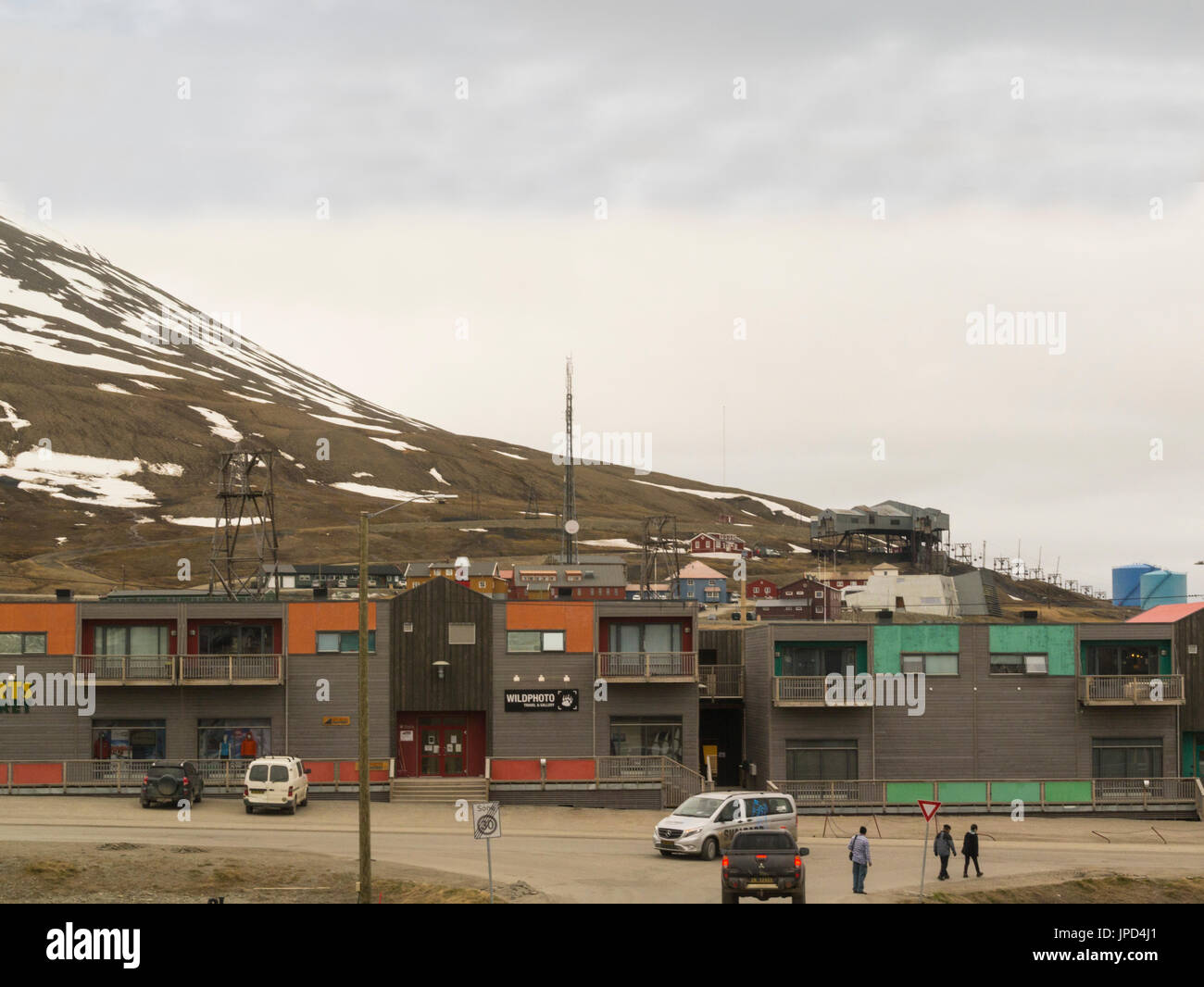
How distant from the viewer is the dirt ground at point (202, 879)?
104ft

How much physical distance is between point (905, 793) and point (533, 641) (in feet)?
52.7

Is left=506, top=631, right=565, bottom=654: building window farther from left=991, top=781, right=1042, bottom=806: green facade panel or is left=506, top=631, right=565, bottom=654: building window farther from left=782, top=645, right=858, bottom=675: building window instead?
left=991, top=781, right=1042, bottom=806: green facade panel

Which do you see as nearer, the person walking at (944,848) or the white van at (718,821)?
the person walking at (944,848)

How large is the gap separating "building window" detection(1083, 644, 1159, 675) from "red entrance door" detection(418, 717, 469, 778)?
88.3 feet

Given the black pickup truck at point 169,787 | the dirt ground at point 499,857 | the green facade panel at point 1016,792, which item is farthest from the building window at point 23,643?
the green facade panel at point 1016,792

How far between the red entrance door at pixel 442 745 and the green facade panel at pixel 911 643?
17565 mm

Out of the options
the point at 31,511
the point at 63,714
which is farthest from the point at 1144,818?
the point at 31,511

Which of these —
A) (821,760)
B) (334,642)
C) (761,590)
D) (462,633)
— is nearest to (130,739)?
(334,642)

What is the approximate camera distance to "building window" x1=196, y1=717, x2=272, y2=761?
5556 cm

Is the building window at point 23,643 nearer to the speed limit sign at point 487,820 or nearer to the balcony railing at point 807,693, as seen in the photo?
the balcony railing at point 807,693

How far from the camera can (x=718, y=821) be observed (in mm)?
40844

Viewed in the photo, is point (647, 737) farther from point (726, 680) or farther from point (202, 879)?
point (202, 879)

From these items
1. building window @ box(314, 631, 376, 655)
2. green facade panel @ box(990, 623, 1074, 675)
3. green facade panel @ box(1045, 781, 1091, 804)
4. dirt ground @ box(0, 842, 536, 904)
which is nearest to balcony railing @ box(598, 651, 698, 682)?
building window @ box(314, 631, 376, 655)
